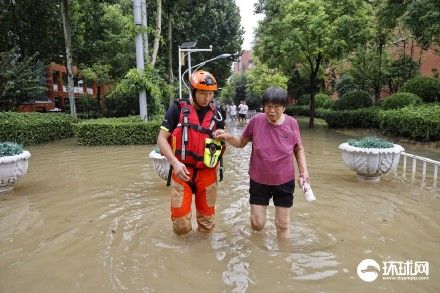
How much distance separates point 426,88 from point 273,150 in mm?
16972

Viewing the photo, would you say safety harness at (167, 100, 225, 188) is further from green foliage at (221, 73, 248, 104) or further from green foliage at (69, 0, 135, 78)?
green foliage at (221, 73, 248, 104)

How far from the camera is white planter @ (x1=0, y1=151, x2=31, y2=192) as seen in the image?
6895 mm

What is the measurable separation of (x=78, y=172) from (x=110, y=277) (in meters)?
6.17

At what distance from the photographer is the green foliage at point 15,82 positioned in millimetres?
17422

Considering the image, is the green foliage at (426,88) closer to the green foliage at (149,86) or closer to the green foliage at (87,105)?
the green foliage at (149,86)

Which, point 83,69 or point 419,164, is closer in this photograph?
point 419,164

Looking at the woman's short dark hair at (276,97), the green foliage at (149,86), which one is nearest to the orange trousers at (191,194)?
the woman's short dark hair at (276,97)

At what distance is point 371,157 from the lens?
725cm

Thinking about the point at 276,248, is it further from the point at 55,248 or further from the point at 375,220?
the point at 55,248

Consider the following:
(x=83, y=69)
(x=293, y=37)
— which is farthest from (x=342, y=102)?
(x=83, y=69)

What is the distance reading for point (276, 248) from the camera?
4398mm

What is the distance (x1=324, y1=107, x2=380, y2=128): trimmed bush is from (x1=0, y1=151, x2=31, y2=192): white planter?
15.0 meters

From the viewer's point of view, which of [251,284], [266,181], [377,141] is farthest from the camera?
[377,141]

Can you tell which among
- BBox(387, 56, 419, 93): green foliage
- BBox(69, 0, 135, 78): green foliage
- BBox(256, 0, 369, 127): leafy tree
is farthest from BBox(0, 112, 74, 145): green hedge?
BBox(387, 56, 419, 93): green foliage
